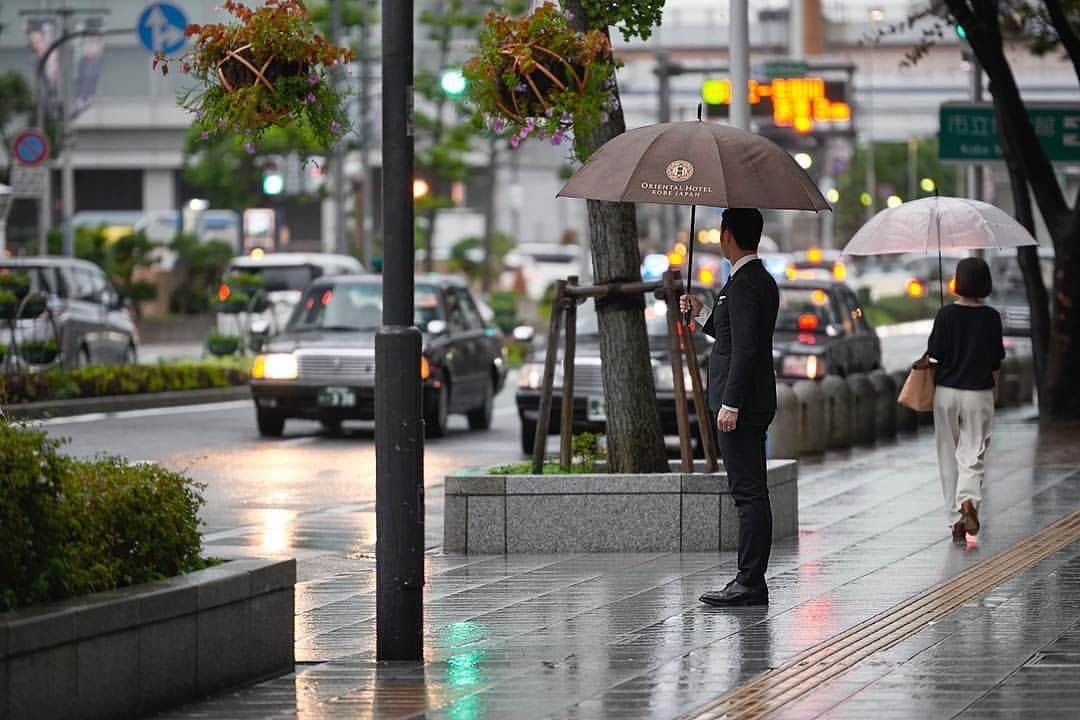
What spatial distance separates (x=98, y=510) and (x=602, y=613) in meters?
3.08

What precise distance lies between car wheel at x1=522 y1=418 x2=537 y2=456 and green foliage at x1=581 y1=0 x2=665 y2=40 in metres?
Result: 8.75

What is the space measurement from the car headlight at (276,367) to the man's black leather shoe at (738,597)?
13.1 metres

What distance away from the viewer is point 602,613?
34.3 ft

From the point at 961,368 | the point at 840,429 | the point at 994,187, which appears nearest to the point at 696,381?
the point at 961,368

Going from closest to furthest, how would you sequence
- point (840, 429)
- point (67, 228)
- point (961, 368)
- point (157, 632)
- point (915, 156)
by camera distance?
1. point (157, 632)
2. point (961, 368)
3. point (840, 429)
4. point (67, 228)
5. point (915, 156)

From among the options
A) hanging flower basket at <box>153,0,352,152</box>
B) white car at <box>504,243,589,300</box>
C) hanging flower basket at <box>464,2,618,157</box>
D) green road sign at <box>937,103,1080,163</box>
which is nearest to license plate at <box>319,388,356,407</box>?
green road sign at <box>937,103,1080,163</box>

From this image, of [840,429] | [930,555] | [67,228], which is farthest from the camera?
[67,228]

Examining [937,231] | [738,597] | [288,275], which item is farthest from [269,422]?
[738,597]

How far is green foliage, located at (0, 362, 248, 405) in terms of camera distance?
26172 millimetres

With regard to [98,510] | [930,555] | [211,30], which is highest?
[211,30]

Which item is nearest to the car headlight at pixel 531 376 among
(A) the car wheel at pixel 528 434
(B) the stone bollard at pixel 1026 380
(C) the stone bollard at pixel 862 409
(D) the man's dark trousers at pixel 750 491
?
(A) the car wheel at pixel 528 434

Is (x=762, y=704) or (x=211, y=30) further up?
(x=211, y=30)

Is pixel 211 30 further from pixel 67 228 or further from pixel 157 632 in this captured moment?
pixel 67 228

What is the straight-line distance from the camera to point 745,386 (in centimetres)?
1047
